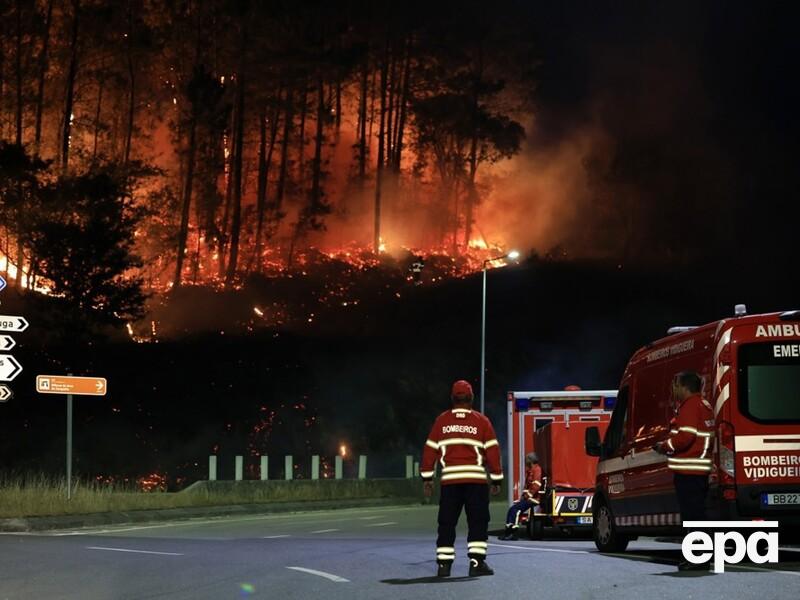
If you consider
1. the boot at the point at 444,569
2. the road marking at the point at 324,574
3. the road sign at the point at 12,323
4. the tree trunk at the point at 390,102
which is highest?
the tree trunk at the point at 390,102

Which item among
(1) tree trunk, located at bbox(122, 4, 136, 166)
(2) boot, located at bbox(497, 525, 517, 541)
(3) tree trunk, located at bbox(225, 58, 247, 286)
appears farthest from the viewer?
(3) tree trunk, located at bbox(225, 58, 247, 286)

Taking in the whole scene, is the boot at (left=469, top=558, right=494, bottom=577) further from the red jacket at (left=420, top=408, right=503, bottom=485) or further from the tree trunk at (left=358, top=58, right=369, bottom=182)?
the tree trunk at (left=358, top=58, right=369, bottom=182)

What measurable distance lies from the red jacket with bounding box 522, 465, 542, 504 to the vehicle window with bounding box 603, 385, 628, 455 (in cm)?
588

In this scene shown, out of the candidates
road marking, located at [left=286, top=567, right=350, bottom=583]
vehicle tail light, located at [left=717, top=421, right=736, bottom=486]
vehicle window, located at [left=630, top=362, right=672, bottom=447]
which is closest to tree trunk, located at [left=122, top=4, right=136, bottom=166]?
vehicle window, located at [left=630, top=362, right=672, bottom=447]

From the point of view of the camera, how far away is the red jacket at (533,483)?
23141 millimetres

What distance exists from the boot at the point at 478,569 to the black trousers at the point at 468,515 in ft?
0.13

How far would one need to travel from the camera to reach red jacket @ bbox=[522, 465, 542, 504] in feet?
75.9

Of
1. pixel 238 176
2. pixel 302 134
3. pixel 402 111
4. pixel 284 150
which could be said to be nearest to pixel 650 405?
pixel 238 176

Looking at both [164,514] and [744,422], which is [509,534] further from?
[744,422]

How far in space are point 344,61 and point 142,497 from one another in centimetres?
4938

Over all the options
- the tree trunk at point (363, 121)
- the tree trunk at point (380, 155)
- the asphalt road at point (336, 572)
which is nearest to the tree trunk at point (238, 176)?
the tree trunk at point (363, 121)

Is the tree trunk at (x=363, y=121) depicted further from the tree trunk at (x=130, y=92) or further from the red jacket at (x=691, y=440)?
the red jacket at (x=691, y=440)

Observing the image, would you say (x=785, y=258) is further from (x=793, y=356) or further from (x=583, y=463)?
(x=793, y=356)

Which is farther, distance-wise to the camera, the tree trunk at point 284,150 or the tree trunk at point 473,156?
the tree trunk at point 473,156
